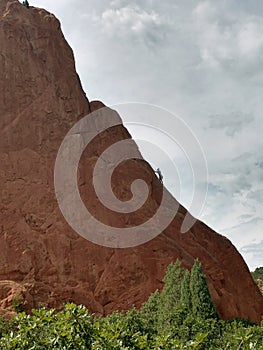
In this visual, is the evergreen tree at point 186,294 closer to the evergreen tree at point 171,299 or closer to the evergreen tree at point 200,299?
the evergreen tree at point 200,299

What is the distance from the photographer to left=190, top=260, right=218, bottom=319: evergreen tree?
15231 millimetres

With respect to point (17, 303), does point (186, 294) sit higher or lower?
lower

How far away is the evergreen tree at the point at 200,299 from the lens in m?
15.2

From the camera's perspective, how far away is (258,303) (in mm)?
23141

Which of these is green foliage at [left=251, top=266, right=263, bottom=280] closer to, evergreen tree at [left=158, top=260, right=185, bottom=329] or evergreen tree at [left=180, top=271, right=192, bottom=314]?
evergreen tree at [left=158, top=260, right=185, bottom=329]

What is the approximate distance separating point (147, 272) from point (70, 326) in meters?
15.7

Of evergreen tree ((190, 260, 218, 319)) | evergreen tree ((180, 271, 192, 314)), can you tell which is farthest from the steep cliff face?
evergreen tree ((190, 260, 218, 319))

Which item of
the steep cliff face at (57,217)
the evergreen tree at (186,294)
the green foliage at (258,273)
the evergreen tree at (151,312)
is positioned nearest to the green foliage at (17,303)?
the steep cliff face at (57,217)

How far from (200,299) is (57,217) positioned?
7.42 meters

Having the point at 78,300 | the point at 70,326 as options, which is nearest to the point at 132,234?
the point at 78,300

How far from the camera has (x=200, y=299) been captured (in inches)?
608

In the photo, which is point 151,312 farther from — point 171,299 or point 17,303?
point 17,303

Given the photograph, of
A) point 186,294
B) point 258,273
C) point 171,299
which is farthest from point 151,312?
point 258,273

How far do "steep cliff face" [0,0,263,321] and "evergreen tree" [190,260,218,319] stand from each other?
3.52 meters
